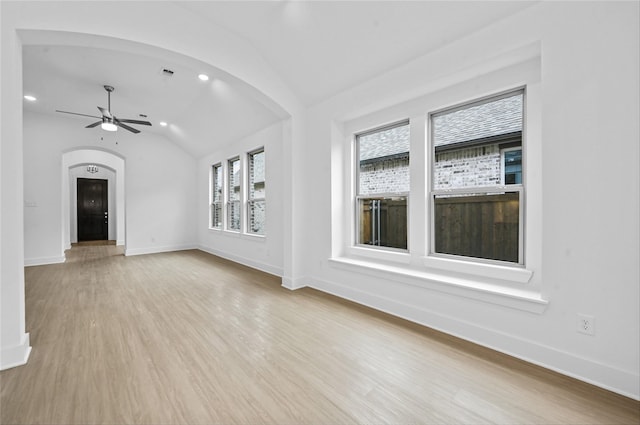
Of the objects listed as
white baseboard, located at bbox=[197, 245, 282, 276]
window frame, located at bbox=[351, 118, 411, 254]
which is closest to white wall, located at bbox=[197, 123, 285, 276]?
white baseboard, located at bbox=[197, 245, 282, 276]

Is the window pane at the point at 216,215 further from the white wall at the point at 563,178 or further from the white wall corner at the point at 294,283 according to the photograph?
the white wall at the point at 563,178

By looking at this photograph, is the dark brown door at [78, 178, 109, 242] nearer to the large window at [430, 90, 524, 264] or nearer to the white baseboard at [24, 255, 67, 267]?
the white baseboard at [24, 255, 67, 267]

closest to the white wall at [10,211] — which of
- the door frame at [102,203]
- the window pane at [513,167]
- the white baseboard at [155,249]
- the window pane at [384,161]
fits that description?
the window pane at [384,161]

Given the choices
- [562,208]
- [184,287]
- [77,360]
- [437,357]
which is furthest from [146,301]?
[562,208]

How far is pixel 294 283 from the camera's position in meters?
4.00

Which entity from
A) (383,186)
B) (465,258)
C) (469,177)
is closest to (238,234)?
(383,186)

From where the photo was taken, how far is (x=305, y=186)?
13.6 ft

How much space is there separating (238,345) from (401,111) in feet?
9.83

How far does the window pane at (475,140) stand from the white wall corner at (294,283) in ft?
7.73

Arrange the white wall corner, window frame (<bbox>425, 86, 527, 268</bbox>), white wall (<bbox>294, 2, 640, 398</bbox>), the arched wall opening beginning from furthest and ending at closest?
the arched wall opening → the white wall corner → window frame (<bbox>425, 86, 527, 268</bbox>) → white wall (<bbox>294, 2, 640, 398</bbox>)

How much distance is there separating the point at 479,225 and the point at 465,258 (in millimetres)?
358

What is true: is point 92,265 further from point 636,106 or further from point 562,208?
point 636,106

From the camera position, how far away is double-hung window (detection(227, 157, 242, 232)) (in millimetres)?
6391

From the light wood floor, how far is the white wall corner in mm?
648
